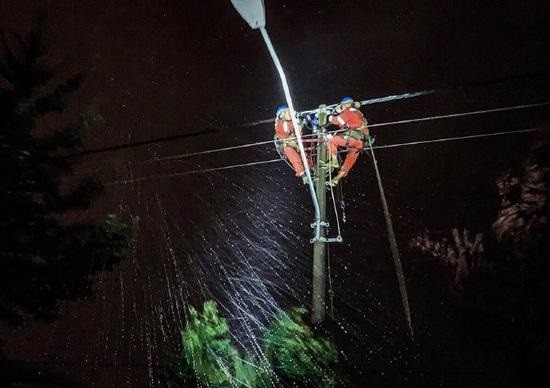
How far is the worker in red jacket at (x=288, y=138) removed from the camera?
751 centimetres

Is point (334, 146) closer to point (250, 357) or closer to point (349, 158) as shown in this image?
point (349, 158)

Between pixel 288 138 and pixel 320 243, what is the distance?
6.22 feet

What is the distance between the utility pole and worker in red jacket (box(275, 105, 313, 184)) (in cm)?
36

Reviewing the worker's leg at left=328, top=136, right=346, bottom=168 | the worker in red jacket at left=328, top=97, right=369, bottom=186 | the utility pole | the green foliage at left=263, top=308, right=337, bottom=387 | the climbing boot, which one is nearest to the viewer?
the utility pole

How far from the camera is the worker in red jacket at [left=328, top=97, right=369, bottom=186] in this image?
7.20 metres

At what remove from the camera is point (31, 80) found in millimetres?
9867

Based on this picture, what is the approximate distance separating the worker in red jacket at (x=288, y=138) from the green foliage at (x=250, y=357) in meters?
2.70

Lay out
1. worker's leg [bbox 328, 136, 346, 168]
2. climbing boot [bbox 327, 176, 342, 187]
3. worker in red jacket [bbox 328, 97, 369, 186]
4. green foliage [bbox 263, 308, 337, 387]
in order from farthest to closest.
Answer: climbing boot [bbox 327, 176, 342, 187]
green foliage [bbox 263, 308, 337, 387]
worker's leg [bbox 328, 136, 346, 168]
worker in red jacket [bbox 328, 97, 369, 186]

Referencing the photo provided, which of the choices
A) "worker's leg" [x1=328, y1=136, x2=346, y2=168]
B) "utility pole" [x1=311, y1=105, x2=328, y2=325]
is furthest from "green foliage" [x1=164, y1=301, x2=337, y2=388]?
"worker's leg" [x1=328, y1=136, x2=346, y2=168]

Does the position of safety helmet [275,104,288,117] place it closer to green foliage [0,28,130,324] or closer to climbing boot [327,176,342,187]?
climbing boot [327,176,342,187]

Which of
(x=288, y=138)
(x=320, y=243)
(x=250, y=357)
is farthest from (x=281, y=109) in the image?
(x=250, y=357)

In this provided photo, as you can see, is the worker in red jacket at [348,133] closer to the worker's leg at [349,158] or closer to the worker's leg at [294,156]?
the worker's leg at [349,158]

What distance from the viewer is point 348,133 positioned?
7.32 meters

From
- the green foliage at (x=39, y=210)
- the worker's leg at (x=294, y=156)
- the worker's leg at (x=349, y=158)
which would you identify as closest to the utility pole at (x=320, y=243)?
the worker's leg at (x=294, y=156)
